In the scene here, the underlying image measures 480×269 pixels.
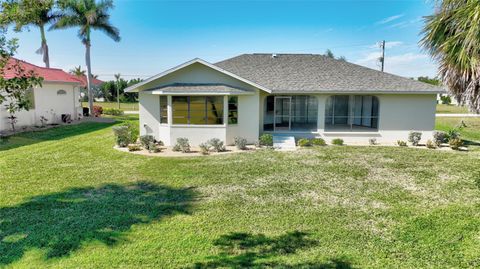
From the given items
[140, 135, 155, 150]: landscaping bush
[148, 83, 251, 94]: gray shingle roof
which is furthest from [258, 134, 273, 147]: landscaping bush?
[140, 135, 155, 150]: landscaping bush

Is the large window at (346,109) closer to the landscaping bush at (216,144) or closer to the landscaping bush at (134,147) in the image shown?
the landscaping bush at (216,144)

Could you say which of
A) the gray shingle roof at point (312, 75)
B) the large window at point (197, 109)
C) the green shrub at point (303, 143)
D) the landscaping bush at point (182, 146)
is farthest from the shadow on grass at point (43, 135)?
the green shrub at point (303, 143)

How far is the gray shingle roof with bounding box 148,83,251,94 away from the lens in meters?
15.5

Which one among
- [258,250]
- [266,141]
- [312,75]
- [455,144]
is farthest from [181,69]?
[455,144]

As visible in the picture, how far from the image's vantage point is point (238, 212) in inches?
296

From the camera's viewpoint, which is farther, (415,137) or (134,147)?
(415,137)

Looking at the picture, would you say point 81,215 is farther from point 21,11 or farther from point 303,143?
point 303,143

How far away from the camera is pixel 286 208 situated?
7.83 metres

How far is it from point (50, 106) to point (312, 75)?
2155 cm

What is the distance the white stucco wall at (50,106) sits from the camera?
21.7 metres

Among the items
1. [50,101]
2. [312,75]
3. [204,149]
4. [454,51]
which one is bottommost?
[204,149]

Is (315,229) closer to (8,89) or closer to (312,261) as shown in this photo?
(312,261)

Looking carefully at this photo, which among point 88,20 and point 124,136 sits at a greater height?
point 88,20

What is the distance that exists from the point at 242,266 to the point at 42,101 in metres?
25.2
